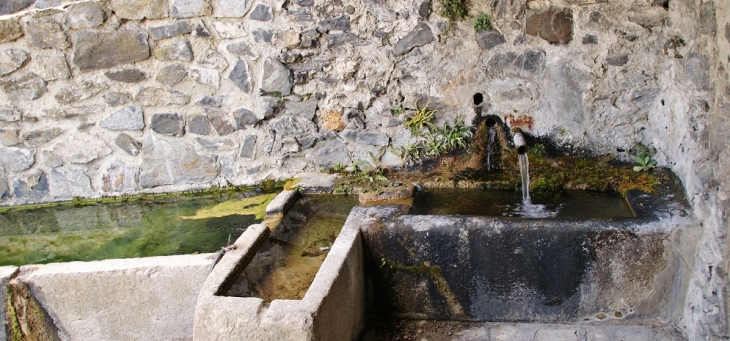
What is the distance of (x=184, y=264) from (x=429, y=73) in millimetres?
1838

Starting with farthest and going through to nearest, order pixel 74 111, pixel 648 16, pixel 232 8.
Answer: pixel 74 111 < pixel 232 8 < pixel 648 16

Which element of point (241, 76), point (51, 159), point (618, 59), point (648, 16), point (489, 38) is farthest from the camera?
point (51, 159)

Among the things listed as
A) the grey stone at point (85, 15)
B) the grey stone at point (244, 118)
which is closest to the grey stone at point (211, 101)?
the grey stone at point (244, 118)

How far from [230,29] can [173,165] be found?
99cm

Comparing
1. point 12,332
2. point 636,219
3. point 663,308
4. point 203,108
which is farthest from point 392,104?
point 12,332

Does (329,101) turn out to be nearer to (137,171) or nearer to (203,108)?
(203,108)

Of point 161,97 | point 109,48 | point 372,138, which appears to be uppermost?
point 109,48

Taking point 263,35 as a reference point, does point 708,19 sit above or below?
below

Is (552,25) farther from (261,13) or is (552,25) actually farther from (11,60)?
(11,60)

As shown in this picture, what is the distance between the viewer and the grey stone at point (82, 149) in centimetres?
377

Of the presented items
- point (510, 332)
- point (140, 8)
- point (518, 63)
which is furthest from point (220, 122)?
point (510, 332)

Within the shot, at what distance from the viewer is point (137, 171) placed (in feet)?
12.6

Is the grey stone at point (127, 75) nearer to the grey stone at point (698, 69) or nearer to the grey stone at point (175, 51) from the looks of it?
the grey stone at point (175, 51)

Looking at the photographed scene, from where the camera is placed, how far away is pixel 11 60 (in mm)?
3611
